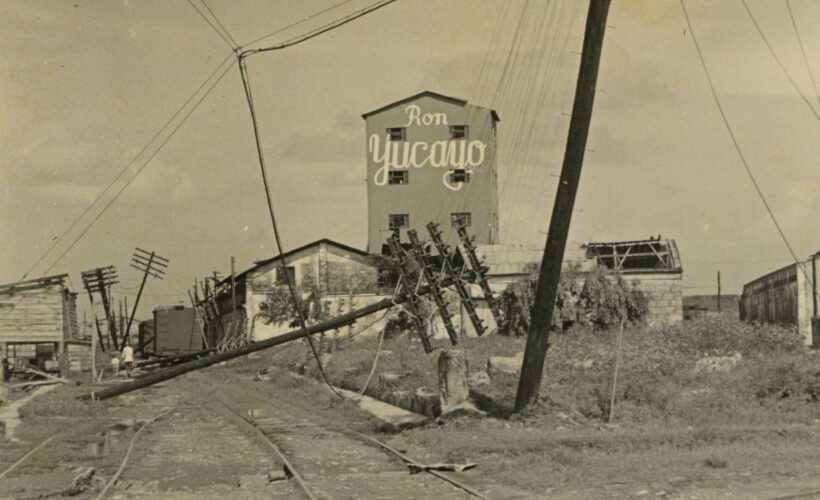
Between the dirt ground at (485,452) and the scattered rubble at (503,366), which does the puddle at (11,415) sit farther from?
the scattered rubble at (503,366)

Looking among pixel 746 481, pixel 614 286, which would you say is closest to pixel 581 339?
pixel 614 286

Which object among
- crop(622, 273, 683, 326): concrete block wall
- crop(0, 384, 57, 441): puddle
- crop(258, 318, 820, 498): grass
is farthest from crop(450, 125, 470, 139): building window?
crop(0, 384, 57, 441): puddle

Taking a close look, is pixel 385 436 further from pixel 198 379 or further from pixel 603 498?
pixel 198 379

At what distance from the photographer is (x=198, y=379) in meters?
40.8

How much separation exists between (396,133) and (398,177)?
9.70 ft

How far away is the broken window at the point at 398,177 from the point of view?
5800cm

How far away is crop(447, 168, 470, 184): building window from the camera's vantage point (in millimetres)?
58312

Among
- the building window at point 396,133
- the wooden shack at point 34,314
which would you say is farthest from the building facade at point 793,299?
the wooden shack at point 34,314

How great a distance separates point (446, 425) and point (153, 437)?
5.73 metres

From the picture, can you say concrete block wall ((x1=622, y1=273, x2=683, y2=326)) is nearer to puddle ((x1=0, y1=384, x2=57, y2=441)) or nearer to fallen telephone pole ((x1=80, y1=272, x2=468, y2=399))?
fallen telephone pole ((x1=80, y1=272, x2=468, y2=399))

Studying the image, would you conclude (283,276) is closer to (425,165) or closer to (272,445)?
(425,165)

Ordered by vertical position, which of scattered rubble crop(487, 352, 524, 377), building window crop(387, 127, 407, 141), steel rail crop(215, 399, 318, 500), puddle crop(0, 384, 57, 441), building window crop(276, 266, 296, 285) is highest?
building window crop(387, 127, 407, 141)

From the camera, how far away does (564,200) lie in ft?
49.2

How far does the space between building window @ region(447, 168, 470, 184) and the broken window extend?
281 centimetres
